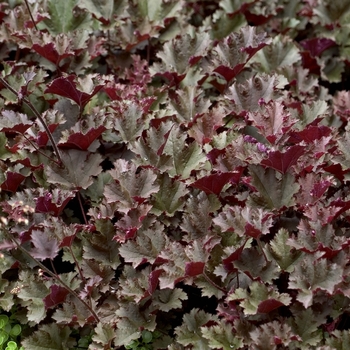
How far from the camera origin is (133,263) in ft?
7.34

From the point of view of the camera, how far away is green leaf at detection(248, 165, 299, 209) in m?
2.34

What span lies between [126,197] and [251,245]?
0.54m

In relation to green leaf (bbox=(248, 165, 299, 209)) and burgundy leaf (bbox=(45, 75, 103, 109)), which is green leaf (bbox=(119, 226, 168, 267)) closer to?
green leaf (bbox=(248, 165, 299, 209))

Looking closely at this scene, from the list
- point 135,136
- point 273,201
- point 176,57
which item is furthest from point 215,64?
point 273,201

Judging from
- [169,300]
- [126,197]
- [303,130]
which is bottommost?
[169,300]

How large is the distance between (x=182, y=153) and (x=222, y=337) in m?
0.85

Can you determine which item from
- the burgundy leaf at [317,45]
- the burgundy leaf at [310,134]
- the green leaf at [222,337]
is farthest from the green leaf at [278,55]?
the green leaf at [222,337]

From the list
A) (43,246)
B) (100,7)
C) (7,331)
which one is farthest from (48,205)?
(100,7)

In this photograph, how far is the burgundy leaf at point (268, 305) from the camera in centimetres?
201

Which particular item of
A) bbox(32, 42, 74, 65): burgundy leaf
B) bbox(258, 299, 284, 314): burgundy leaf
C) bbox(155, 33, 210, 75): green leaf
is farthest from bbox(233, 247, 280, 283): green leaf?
bbox(32, 42, 74, 65): burgundy leaf

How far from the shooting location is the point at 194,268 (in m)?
2.10

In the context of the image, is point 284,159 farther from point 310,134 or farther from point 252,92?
point 252,92

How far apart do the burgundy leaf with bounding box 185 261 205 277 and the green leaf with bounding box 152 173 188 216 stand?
1.24ft

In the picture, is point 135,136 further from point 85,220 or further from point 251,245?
point 251,245
